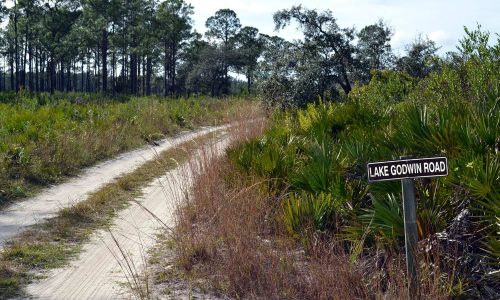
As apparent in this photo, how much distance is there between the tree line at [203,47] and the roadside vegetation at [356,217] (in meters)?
5.06

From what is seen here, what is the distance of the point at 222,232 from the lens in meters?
6.21

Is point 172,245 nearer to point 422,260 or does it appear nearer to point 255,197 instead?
point 255,197

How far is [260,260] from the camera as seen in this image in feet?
18.0

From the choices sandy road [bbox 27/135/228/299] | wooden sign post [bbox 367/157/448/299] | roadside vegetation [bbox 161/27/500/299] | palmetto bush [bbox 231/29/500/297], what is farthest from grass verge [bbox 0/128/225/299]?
wooden sign post [bbox 367/157/448/299]

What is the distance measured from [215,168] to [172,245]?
6.58 feet

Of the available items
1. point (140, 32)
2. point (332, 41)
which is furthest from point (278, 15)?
point (140, 32)

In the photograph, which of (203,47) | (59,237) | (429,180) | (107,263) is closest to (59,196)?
(59,237)

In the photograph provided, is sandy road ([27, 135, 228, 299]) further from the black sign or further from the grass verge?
the black sign

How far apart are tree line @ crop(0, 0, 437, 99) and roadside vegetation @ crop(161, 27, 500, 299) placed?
5.06 m

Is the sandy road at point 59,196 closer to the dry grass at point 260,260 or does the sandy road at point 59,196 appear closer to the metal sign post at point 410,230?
the dry grass at point 260,260

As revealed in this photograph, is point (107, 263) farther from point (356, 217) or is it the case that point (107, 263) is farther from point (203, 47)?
point (203, 47)

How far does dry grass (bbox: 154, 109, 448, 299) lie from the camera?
485 centimetres

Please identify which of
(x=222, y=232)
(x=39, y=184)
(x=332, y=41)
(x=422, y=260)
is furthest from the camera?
(x=332, y=41)

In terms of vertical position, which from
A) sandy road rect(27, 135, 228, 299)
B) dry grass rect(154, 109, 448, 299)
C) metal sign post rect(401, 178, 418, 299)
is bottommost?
sandy road rect(27, 135, 228, 299)
